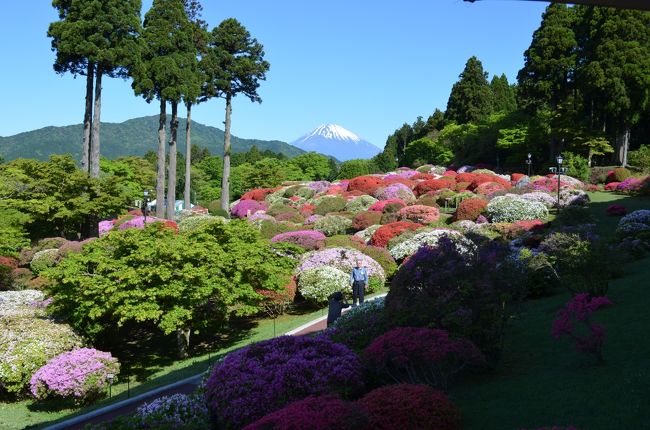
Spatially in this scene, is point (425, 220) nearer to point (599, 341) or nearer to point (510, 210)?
point (510, 210)

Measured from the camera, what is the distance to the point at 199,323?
15.5 m

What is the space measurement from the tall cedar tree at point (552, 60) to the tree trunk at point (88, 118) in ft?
101

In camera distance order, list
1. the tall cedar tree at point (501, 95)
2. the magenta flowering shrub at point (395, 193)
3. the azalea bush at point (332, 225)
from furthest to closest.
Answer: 1. the tall cedar tree at point (501, 95)
2. the magenta flowering shrub at point (395, 193)
3. the azalea bush at point (332, 225)

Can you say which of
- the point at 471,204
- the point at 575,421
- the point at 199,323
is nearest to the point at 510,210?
the point at 471,204

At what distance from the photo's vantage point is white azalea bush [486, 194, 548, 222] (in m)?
26.6

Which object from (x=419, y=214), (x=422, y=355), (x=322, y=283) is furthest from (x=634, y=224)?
(x=422, y=355)

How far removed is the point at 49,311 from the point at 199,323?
13.1 ft

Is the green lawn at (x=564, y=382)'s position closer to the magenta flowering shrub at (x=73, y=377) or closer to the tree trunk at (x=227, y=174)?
the magenta flowering shrub at (x=73, y=377)

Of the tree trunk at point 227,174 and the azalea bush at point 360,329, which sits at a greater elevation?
the tree trunk at point 227,174

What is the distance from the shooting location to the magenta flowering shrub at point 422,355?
756cm

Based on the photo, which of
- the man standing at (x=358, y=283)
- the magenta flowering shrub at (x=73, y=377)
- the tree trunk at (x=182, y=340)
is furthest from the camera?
the man standing at (x=358, y=283)

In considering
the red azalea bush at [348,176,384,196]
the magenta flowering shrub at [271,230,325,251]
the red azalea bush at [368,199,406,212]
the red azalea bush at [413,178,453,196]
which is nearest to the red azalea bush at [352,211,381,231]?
the red azalea bush at [368,199,406,212]

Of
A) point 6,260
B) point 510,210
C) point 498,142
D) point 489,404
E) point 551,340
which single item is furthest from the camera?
point 498,142

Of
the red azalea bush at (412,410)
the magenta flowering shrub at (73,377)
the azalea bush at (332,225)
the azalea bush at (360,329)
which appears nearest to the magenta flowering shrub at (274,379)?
the azalea bush at (360,329)
